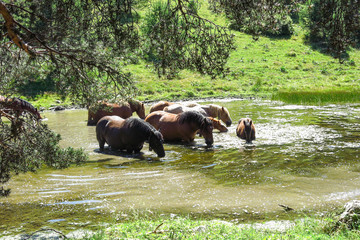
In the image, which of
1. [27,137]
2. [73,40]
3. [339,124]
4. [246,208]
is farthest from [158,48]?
[339,124]

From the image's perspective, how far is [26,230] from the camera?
5996 mm

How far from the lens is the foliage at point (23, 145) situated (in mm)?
6648

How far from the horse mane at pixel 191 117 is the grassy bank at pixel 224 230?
7574mm

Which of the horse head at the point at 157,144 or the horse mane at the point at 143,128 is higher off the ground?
the horse mane at the point at 143,128

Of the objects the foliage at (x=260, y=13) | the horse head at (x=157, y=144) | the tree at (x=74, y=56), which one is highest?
the foliage at (x=260, y=13)

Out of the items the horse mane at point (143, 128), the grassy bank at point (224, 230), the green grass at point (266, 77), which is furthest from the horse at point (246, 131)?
the green grass at point (266, 77)

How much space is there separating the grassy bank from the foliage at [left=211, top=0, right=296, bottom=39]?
11.4 ft

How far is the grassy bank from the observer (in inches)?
199

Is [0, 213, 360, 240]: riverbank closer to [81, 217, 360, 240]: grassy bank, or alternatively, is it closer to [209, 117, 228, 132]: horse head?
[81, 217, 360, 240]: grassy bank

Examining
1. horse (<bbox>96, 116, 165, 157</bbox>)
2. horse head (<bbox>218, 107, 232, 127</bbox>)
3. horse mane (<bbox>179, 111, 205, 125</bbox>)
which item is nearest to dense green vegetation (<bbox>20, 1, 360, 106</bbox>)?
horse head (<bbox>218, 107, 232, 127</bbox>)

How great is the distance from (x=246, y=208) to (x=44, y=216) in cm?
343

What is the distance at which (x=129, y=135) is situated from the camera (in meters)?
12.0

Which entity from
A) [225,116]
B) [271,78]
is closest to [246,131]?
[225,116]

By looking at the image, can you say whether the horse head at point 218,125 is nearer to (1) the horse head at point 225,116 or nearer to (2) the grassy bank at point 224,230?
(1) the horse head at point 225,116
